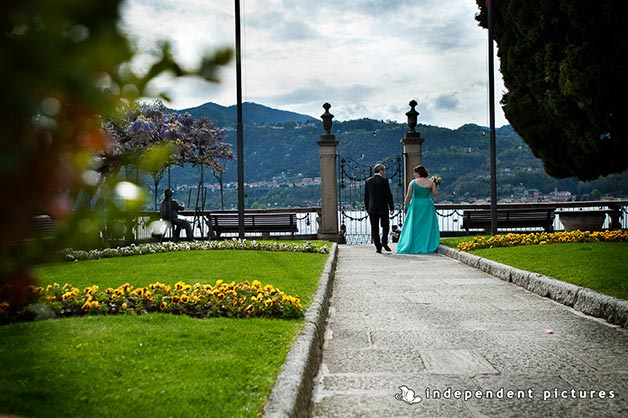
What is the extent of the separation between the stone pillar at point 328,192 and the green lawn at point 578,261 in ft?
24.8

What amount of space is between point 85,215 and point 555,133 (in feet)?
61.7

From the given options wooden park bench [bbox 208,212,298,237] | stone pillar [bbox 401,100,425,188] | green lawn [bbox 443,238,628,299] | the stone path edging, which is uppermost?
stone pillar [bbox 401,100,425,188]

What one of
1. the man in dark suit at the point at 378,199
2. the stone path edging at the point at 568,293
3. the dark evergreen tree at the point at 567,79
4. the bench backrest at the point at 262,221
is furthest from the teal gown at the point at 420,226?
the bench backrest at the point at 262,221

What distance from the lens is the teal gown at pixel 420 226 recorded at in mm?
14359

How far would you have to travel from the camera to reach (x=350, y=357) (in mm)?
4812

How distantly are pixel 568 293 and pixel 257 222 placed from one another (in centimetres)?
1342

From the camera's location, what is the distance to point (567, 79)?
15469 mm

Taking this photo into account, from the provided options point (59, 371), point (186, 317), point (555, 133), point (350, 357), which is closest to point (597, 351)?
point (350, 357)

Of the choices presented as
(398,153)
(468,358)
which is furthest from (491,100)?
(398,153)

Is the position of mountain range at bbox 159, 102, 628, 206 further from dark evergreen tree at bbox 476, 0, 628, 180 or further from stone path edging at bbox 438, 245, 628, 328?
stone path edging at bbox 438, 245, 628, 328

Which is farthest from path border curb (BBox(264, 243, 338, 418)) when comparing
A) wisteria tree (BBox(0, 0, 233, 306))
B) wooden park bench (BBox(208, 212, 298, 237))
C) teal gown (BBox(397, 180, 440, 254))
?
wooden park bench (BBox(208, 212, 298, 237))

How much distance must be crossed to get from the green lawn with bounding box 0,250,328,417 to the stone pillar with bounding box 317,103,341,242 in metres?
13.4

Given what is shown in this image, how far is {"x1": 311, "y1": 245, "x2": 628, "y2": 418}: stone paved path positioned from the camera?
3643 mm

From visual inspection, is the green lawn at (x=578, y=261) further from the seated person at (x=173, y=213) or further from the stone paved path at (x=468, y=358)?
the seated person at (x=173, y=213)
